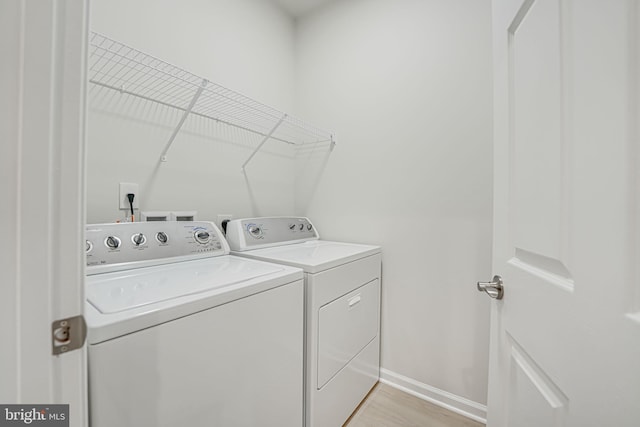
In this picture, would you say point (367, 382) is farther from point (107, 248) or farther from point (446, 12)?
point (446, 12)

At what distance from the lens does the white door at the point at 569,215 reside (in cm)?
40

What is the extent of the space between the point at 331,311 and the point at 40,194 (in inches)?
43.6

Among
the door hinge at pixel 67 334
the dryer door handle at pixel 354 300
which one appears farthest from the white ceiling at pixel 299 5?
the door hinge at pixel 67 334

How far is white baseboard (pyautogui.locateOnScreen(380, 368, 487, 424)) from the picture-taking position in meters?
1.46

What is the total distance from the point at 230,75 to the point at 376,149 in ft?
3.61

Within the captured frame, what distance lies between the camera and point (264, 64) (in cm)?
199

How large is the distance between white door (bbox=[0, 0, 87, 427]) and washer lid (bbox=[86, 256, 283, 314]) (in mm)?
Answer: 262

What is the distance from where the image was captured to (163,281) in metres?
0.91

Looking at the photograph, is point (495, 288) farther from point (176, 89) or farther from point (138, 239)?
point (176, 89)

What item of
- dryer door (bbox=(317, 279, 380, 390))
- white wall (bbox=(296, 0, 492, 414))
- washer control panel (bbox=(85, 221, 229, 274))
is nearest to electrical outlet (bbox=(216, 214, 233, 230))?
washer control panel (bbox=(85, 221, 229, 274))

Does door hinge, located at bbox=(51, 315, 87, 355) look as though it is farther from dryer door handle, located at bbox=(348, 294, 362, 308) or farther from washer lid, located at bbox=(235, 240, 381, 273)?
dryer door handle, located at bbox=(348, 294, 362, 308)

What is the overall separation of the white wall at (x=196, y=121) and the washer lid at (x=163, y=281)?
466mm

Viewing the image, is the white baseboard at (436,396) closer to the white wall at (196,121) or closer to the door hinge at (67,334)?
the white wall at (196,121)

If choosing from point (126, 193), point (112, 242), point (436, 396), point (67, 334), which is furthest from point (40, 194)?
point (436, 396)
